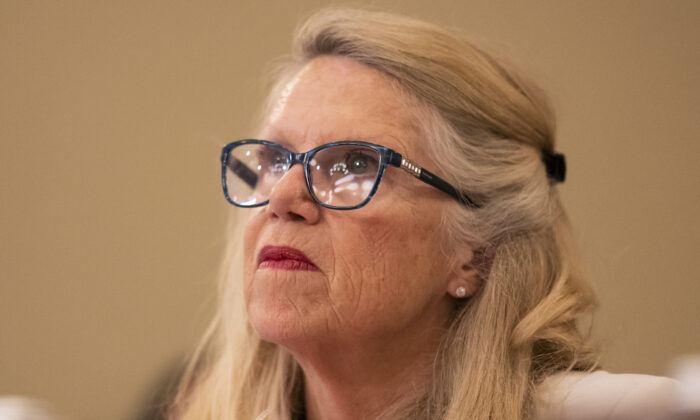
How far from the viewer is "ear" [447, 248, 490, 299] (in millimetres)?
1611

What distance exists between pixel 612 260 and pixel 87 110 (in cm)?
190

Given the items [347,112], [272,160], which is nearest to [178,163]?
[272,160]

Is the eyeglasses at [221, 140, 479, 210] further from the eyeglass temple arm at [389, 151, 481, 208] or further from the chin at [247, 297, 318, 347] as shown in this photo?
the chin at [247, 297, 318, 347]

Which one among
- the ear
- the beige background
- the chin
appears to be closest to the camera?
the chin

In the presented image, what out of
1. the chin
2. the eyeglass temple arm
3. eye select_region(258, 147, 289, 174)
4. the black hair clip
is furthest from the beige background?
the chin

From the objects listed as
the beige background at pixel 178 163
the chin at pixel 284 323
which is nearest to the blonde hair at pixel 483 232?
the chin at pixel 284 323

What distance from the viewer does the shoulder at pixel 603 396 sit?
1.15 metres

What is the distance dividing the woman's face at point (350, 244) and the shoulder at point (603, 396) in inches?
12.5

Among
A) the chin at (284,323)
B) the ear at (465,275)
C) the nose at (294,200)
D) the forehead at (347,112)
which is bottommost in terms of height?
the chin at (284,323)

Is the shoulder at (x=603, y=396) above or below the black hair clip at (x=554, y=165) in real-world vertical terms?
below

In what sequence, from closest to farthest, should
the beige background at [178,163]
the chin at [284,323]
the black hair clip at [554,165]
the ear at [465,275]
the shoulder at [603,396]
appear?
1. the shoulder at [603,396]
2. the chin at [284,323]
3. the ear at [465,275]
4. the black hair clip at [554,165]
5. the beige background at [178,163]

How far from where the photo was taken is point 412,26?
5.55 ft

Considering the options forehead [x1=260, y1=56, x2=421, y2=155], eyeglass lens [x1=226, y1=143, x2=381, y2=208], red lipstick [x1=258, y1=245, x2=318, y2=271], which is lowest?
red lipstick [x1=258, y1=245, x2=318, y2=271]

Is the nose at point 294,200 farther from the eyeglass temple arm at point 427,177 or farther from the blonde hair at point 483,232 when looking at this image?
the blonde hair at point 483,232
